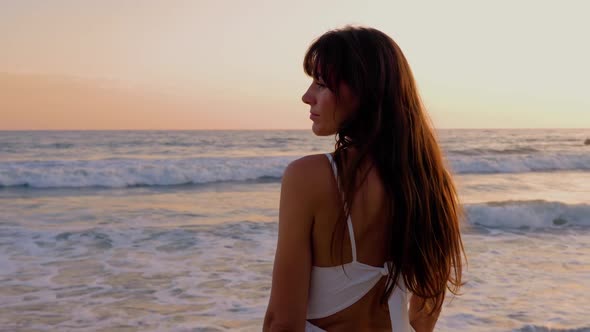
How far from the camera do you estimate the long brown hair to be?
1.37m

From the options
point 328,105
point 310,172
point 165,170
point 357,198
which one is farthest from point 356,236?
point 165,170

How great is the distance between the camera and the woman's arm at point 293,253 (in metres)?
1.31

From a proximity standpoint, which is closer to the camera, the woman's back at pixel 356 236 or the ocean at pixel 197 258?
the woman's back at pixel 356 236

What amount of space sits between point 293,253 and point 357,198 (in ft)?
0.64

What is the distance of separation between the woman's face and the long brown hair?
0.01 meters

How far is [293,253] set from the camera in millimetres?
1349

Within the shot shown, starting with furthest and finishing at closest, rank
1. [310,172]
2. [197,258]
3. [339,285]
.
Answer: [197,258] → [339,285] → [310,172]

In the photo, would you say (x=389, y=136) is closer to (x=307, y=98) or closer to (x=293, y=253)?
(x=307, y=98)

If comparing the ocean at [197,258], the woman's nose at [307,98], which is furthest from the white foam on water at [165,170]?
the woman's nose at [307,98]

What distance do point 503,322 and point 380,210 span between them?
397 centimetres

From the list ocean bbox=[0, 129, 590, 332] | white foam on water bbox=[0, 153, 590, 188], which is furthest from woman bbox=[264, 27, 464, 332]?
white foam on water bbox=[0, 153, 590, 188]

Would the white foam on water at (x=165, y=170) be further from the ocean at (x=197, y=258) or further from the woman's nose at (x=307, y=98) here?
the woman's nose at (x=307, y=98)

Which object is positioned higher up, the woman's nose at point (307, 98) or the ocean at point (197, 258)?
the woman's nose at point (307, 98)

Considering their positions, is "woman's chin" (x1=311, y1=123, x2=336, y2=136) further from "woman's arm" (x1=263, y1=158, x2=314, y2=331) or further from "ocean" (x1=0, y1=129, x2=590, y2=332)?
"ocean" (x1=0, y1=129, x2=590, y2=332)
